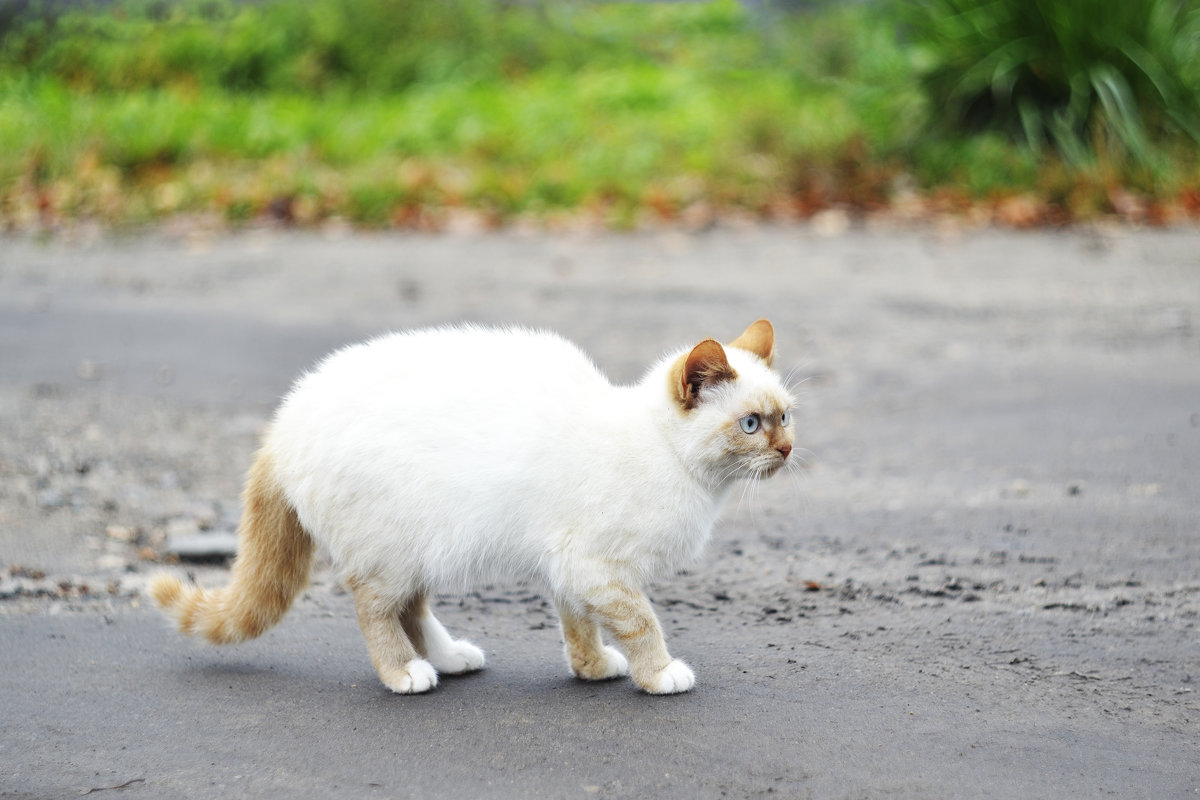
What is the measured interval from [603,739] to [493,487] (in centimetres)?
64

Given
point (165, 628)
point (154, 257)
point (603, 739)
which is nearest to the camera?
point (603, 739)

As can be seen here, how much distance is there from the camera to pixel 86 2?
12555mm

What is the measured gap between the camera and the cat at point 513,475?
2.93 meters

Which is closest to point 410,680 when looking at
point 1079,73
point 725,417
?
point 725,417

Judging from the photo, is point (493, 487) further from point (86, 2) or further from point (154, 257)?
point (86, 2)

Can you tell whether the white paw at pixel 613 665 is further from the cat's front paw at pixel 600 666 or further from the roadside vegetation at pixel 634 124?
the roadside vegetation at pixel 634 124

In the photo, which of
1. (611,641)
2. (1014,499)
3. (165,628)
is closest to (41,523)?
(165,628)

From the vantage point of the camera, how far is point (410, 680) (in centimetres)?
305

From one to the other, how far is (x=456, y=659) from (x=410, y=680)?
0.17 m

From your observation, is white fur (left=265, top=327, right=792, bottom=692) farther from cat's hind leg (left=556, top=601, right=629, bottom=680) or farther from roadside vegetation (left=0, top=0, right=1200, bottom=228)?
roadside vegetation (left=0, top=0, right=1200, bottom=228)

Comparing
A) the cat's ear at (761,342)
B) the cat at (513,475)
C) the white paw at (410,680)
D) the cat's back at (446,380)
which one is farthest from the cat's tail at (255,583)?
the cat's ear at (761,342)

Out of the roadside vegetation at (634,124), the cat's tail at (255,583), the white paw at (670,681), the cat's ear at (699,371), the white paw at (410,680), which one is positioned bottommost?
the white paw at (410,680)

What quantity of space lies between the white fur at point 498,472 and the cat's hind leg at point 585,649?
0.32 ft

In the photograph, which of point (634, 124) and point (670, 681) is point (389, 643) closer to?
point (670, 681)
